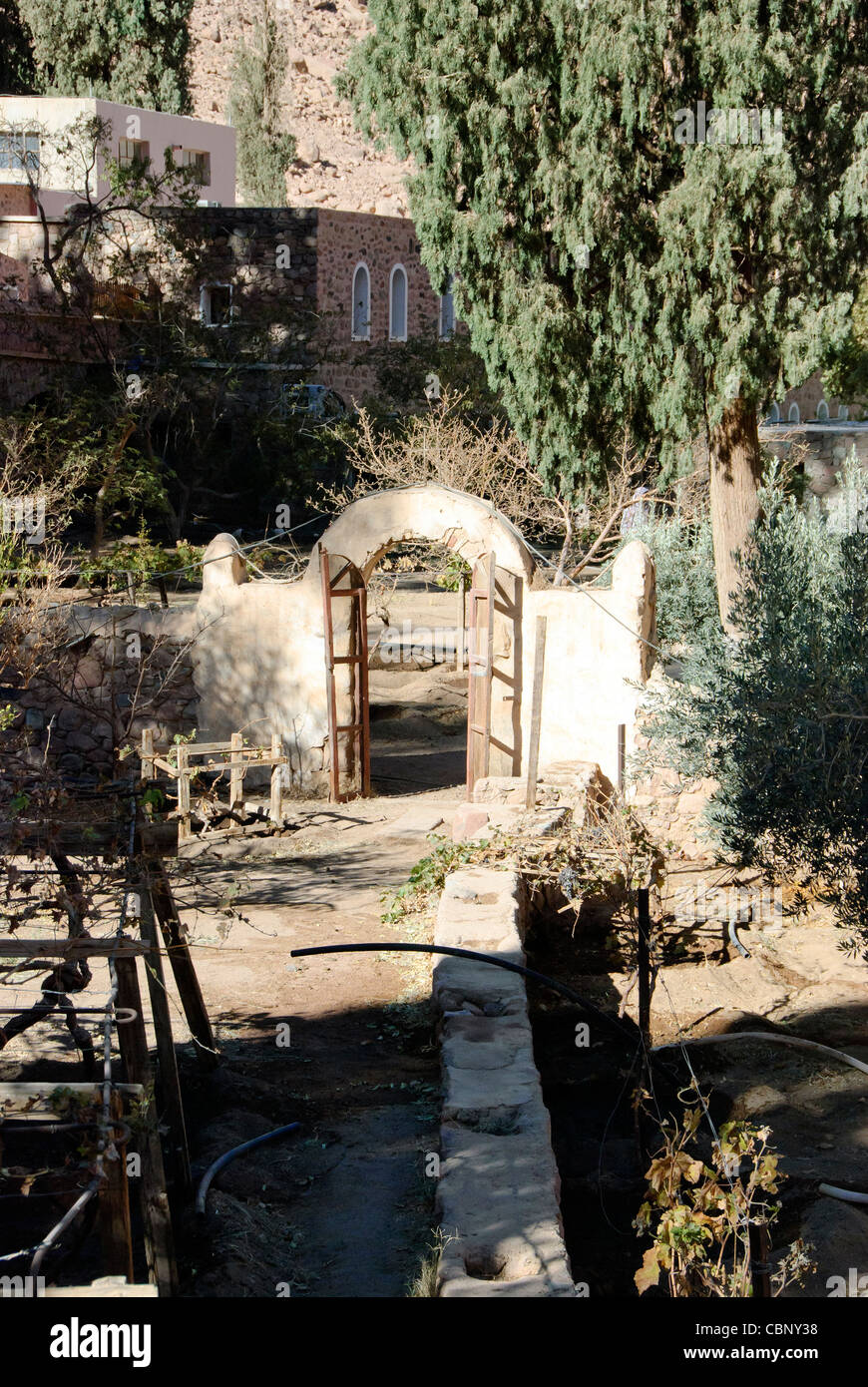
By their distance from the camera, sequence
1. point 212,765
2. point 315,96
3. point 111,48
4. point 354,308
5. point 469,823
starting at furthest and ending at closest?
1. point 315,96
2. point 111,48
3. point 354,308
4. point 212,765
5. point 469,823

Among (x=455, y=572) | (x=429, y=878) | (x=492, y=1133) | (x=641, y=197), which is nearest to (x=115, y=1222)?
(x=492, y=1133)

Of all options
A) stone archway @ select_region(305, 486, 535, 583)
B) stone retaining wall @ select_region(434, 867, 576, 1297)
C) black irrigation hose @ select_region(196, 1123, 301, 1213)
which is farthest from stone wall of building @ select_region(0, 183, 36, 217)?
black irrigation hose @ select_region(196, 1123, 301, 1213)

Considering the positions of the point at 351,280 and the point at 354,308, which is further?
the point at 354,308

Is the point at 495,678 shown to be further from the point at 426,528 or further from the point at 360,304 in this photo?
the point at 360,304

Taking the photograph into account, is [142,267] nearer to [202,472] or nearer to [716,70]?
[202,472]

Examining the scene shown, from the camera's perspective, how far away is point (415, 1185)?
631 centimetres

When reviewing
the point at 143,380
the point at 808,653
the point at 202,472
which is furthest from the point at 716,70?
the point at 202,472

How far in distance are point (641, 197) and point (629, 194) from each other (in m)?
0.21

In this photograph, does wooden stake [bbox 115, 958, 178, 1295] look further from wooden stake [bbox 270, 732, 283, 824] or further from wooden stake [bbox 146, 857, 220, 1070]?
wooden stake [bbox 270, 732, 283, 824]

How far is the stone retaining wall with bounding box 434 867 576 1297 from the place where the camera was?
15.9 ft

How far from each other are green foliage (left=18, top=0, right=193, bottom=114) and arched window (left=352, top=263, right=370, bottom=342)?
9.98 metres

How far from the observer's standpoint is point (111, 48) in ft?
119

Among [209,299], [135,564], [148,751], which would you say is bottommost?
[148,751]

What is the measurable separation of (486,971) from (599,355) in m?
8.87
